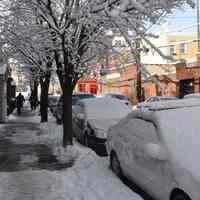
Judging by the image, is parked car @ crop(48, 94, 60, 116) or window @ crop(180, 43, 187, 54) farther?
window @ crop(180, 43, 187, 54)

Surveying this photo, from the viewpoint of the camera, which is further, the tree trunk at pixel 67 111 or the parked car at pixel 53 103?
the parked car at pixel 53 103

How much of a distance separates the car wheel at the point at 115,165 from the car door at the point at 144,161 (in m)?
0.74

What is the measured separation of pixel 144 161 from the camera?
7.38m

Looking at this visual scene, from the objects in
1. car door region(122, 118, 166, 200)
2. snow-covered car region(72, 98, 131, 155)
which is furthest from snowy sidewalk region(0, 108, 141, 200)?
snow-covered car region(72, 98, 131, 155)

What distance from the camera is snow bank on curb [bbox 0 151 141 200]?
25.2ft

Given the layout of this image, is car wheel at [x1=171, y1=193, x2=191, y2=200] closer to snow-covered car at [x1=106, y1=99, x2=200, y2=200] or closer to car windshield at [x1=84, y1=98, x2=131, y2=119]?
snow-covered car at [x1=106, y1=99, x2=200, y2=200]

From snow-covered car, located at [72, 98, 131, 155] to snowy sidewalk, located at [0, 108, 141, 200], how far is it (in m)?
0.63

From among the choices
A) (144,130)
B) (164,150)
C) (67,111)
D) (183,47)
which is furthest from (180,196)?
(183,47)

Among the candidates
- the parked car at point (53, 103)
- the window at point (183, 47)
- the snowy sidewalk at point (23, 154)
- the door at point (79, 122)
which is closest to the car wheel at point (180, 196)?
the snowy sidewalk at point (23, 154)

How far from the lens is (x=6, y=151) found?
13344mm

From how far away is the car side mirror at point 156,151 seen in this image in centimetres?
660

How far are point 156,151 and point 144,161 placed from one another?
2.26ft

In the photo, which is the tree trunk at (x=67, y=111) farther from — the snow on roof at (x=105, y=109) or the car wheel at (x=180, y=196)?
the car wheel at (x=180, y=196)

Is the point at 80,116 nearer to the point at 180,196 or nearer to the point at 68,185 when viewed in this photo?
the point at 68,185
